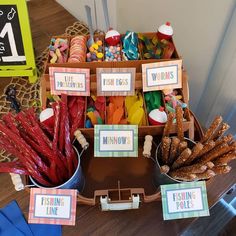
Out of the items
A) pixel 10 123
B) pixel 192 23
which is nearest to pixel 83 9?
pixel 192 23

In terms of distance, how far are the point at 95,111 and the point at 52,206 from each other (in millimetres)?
266

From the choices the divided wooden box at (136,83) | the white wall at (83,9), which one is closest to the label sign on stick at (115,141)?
the divided wooden box at (136,83)

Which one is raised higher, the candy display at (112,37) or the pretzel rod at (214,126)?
the candy display at (112,37)

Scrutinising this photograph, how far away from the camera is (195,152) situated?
1.71ft

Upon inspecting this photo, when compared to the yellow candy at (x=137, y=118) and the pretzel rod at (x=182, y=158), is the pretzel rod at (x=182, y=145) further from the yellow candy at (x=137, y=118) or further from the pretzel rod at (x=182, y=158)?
the yellow candy at (x=137, y=118)

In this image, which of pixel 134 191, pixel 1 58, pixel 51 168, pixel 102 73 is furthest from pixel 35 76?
pixel 134 191

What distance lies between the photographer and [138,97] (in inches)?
27.7

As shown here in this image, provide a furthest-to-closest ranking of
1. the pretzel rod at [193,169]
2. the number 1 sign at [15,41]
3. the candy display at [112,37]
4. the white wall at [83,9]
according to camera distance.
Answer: the white wall at [83,9]
the number 1 sign at [15,41]
the candy display at [112,37]
the pretzel rod at [193,169]

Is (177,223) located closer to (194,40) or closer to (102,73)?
(102,73)

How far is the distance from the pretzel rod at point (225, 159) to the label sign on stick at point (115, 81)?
0.92 feet

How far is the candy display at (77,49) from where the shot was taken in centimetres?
68

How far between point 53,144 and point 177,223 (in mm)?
362

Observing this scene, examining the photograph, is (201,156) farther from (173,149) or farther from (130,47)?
(130,47)

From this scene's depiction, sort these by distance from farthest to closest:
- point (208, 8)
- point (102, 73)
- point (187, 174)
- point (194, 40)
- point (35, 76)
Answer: point (35, 76)
point (194, 40)
point (208, 8)
point (102, 73)
point (187, 174)
